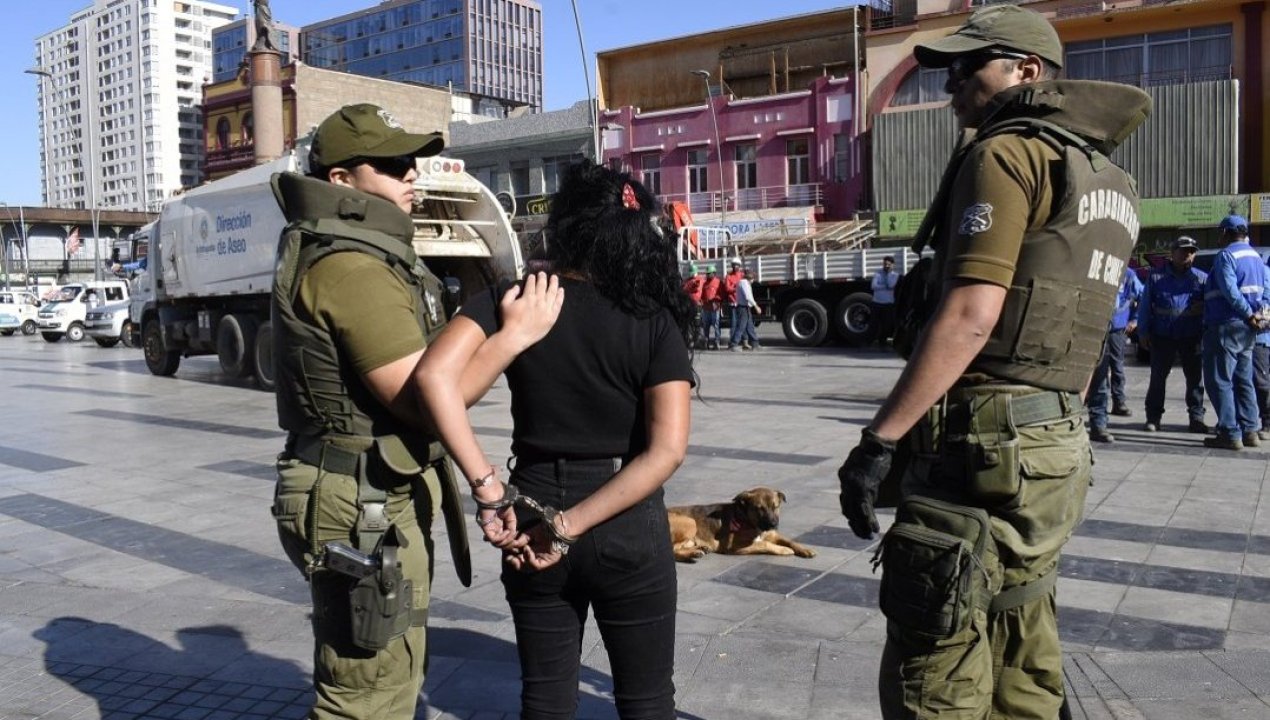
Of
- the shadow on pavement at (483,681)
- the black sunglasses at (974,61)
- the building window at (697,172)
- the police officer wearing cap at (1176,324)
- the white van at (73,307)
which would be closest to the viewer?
the black sunglasses at (974,61)

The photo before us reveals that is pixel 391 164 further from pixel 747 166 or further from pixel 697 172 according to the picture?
pixel 697 172

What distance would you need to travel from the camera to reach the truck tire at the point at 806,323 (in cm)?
2053

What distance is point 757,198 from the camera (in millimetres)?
37188

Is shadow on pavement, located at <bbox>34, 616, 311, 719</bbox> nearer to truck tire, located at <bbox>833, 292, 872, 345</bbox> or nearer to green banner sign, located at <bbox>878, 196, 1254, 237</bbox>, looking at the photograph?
truck tire, located at <bbox>833, 292, 872, 345</bbox>

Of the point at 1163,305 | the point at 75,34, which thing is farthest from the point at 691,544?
the point at 75,34

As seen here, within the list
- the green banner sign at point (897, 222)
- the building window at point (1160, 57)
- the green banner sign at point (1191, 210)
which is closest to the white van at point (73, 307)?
the green banner sign at point (897, 222)

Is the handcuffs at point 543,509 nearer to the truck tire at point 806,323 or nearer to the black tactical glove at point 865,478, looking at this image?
the black tactical glove at point 865,478

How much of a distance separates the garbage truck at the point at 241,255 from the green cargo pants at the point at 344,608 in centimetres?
925

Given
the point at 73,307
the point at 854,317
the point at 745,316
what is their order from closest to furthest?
the point at 854,317 < the point at 745,316 < the point at 73,307

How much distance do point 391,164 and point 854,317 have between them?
1796 centimetres

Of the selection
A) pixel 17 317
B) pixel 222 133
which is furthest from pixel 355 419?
pixel 222 133

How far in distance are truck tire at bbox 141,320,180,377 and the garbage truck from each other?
18 millimetres

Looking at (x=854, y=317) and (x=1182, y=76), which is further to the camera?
(x=1182, y=76)

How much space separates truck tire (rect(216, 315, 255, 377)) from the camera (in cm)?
1491
